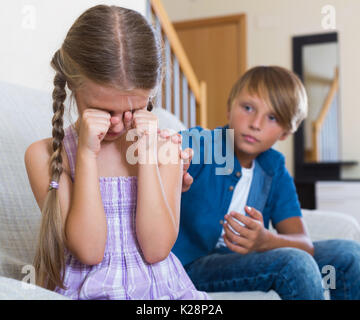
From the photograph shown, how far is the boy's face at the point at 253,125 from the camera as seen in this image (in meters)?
1.09

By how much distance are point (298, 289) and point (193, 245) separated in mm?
293

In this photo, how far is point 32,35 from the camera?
1.21 meters

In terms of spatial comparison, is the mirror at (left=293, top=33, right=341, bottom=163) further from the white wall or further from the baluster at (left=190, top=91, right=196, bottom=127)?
the white wall

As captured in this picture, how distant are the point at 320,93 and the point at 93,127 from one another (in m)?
2.80

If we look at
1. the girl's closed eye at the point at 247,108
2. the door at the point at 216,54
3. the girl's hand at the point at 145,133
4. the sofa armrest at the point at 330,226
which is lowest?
the sofa armrest at the point at 330,226

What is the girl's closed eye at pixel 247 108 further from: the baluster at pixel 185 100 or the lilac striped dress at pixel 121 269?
the baluster at pixel 185 100

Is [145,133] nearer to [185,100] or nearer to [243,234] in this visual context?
[243,234]

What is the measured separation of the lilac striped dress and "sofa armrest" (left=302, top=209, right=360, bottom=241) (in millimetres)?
680

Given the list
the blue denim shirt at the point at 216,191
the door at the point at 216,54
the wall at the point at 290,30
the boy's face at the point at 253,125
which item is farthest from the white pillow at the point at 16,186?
the door at the point at 216,54

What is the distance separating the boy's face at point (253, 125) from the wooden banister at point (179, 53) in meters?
1.14

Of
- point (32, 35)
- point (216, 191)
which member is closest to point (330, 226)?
point (216, 191)

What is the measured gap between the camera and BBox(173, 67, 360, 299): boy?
90 centimetres

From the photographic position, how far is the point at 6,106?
890 mm

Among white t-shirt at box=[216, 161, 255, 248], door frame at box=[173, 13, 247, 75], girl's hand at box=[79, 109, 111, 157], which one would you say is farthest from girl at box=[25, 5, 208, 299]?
door frame at box=[173, 13, 247, 75]
